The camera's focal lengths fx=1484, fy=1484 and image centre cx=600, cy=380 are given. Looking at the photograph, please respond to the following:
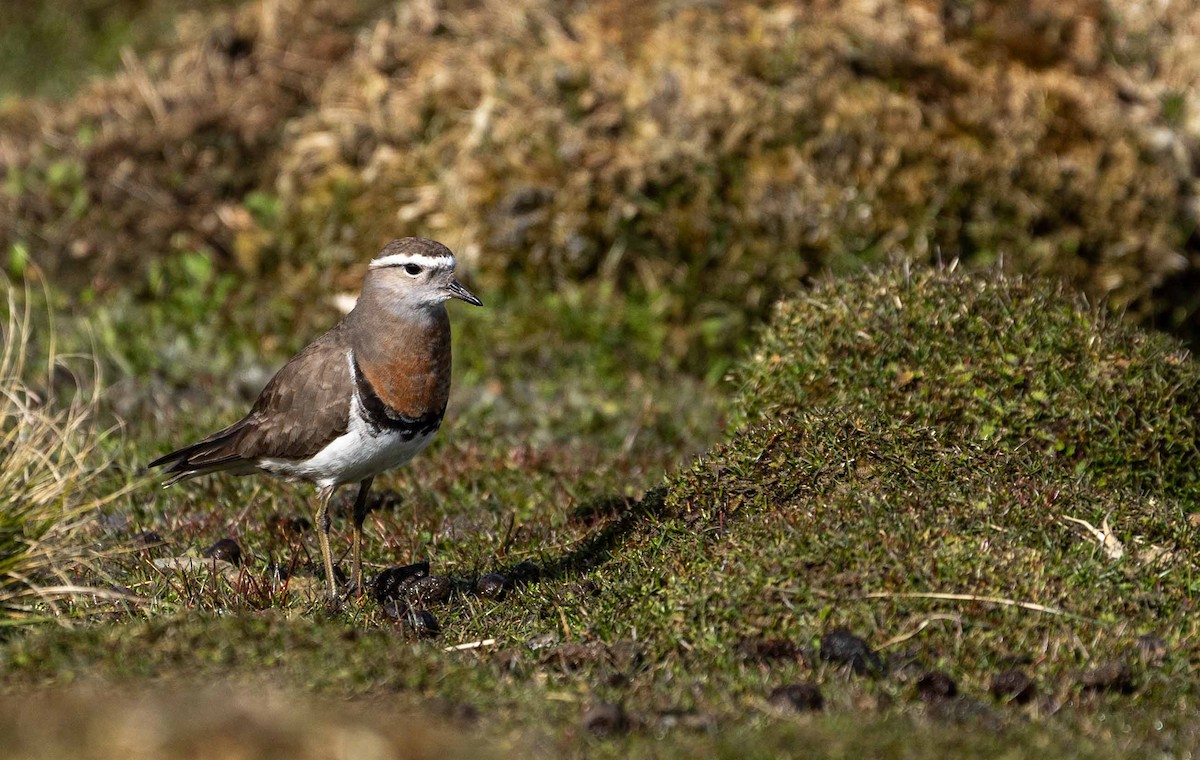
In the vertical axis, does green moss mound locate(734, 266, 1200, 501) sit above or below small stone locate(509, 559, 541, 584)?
above

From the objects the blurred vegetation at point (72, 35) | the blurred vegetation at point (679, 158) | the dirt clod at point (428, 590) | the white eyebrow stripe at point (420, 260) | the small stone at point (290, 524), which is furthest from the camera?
the blurred vegetation at point (72, 35)

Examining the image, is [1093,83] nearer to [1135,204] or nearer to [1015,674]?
[1135,204]

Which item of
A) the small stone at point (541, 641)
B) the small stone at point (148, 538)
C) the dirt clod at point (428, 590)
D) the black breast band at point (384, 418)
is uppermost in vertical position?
the black breast band at point (384, 418)

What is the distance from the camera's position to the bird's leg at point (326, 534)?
6750mm

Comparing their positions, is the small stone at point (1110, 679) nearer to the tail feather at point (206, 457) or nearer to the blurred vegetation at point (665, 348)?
the blurred vegetation at point (665, 348)

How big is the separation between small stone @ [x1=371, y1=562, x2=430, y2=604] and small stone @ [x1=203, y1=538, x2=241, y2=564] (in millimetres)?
835

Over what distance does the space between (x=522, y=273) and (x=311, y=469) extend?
442 centimetres

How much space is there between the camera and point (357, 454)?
6820 mm

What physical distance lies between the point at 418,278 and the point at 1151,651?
12.0ft

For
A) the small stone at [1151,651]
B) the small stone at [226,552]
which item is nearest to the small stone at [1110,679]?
the small stone at [1151,651]

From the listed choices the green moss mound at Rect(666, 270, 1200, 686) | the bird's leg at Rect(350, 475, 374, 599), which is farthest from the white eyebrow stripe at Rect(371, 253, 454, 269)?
the green moss mound at Rect(666, 270, 1200, 686)

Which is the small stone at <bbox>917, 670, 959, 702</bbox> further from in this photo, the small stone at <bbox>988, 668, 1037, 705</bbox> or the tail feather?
the tail feather

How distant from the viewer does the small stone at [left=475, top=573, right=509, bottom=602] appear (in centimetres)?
673

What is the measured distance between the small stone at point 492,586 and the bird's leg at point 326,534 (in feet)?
2.15
